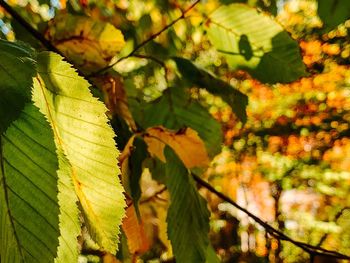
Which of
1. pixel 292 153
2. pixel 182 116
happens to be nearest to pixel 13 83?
pixel 182 116

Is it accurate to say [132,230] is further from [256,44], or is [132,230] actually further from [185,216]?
[256,44]

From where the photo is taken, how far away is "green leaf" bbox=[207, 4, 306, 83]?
0.63 meters

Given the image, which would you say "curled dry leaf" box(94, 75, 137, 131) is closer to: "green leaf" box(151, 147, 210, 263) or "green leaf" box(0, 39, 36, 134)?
"green leaf" box(151, 147, 210, 263)

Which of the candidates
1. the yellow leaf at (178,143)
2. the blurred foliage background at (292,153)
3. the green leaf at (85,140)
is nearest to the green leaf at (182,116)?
the yellow leaf at (178,143)

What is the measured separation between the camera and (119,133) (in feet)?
2.01

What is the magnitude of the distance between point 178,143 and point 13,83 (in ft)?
1.28

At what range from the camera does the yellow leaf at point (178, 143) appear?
569mm

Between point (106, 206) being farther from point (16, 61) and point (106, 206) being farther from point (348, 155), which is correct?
point (348, 155)

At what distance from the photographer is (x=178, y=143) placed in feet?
1.91

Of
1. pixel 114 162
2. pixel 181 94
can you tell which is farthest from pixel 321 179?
pixel 114 162

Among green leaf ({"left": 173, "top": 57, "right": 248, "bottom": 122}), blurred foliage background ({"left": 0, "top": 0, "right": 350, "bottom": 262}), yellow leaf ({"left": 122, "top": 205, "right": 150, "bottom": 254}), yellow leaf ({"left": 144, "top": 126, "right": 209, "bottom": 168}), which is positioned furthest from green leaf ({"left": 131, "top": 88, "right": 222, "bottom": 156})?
blurred foliage background ({"left": 0, "top": 0, "right": 350, "bottom": 262})

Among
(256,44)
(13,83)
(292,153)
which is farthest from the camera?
(292,153)

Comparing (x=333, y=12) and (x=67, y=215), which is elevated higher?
(x=333, y=12)

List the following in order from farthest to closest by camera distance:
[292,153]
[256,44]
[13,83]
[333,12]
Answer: [292,153] → [256,44] → [333,12] → [13,83]
